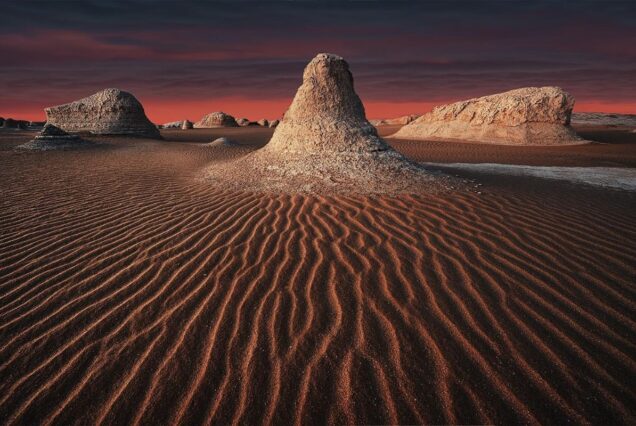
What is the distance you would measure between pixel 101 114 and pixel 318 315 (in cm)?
2526

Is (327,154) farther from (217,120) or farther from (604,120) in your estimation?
(604,120)

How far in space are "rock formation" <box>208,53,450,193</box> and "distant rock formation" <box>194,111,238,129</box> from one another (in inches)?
1522

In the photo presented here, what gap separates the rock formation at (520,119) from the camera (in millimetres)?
19969

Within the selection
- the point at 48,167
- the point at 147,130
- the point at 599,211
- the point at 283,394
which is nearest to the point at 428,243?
the point at 283,394

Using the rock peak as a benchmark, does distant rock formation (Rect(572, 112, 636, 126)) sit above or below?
below

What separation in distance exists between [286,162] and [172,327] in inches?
241

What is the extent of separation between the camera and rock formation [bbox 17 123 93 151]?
15234mm

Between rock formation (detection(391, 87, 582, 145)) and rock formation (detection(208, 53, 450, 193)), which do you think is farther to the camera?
rock formation (detection(391, 87, 582, 145))

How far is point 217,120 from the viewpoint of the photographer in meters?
44.5

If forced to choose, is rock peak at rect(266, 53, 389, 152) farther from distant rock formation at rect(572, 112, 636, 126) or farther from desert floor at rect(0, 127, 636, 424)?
distant rock formation at rect(572, 112, 636, 126)

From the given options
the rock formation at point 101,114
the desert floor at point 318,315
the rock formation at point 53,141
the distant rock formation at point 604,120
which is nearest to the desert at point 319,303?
the desert floor at point 318,315

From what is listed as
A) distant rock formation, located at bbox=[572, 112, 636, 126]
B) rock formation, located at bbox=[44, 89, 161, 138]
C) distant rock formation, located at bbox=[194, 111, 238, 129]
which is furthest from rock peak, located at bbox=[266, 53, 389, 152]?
distant rock formation, located at bbox=[572, 112, 636, 126]

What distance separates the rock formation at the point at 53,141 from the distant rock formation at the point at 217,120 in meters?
29.3

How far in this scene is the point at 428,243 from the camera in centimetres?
435
